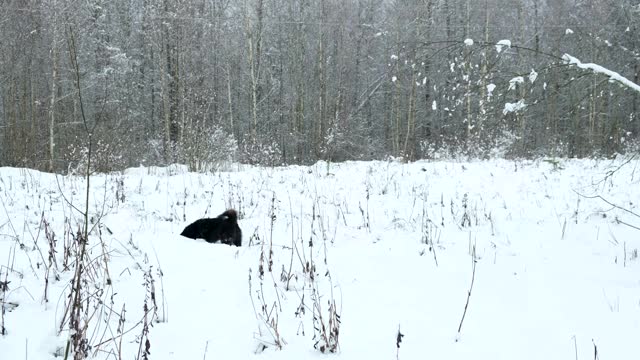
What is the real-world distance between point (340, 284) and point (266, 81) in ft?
77.4

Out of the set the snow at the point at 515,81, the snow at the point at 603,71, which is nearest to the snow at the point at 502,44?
the snow at the point at 515,81

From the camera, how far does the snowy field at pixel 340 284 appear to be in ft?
7.04

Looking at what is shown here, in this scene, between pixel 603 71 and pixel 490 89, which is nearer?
pixel 603 71

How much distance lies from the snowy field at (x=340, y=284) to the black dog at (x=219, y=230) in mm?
151

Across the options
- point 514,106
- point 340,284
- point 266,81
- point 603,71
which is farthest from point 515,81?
point 266,81

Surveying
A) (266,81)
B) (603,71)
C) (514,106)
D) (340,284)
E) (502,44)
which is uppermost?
(266,81)

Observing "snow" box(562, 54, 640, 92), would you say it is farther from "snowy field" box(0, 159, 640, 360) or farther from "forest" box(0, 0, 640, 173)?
"forest" box(0, 0, 640, 173)

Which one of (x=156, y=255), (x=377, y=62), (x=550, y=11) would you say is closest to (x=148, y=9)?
(x=377, y=62)

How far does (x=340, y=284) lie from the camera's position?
298 cm

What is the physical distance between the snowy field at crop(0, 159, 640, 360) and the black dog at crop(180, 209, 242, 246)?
0.15 m

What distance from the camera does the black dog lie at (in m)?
3.97

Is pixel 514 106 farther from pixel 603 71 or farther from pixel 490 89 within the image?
pixel 603 71

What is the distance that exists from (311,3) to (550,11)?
39.1ft

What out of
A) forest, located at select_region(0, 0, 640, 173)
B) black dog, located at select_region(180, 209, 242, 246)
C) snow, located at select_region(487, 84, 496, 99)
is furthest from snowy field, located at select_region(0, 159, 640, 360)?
forest, located at select_region(0, 0, 640, 173)
